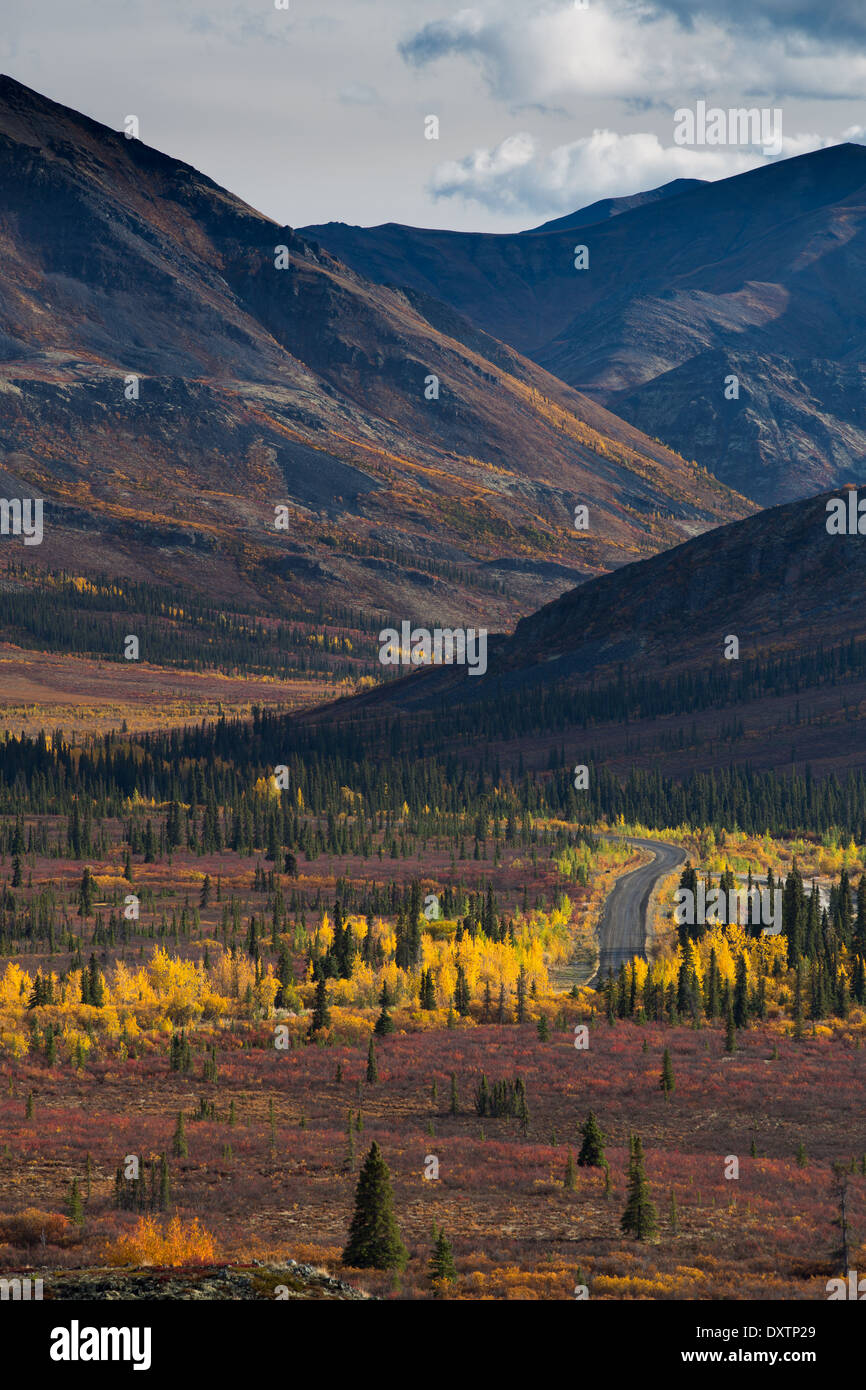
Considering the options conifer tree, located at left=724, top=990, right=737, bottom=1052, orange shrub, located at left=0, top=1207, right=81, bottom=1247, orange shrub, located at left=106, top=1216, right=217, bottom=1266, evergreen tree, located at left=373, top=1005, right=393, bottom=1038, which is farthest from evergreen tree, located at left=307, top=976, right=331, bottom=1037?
orange shrub, located at left=106, top=1216, right=217, bottom=1266

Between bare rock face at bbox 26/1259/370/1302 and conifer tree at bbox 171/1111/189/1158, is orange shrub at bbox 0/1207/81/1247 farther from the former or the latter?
bare rock face at bbox 26/1259/370/1302

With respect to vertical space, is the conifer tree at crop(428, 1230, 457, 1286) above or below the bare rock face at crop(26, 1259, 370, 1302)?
below

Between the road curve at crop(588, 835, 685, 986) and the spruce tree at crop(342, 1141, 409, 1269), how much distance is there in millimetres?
66273

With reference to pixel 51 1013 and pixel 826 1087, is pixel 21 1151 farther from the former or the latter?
pixel 826 1087

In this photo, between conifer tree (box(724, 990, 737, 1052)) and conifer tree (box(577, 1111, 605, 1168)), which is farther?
conifer tree (box(724, 990, 737, 1052))

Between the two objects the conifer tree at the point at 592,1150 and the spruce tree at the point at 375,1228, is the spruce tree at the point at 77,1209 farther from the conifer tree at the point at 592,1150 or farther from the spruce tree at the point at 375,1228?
the conifer tree at the point at 592,1150

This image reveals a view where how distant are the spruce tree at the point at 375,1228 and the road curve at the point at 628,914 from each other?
217ft

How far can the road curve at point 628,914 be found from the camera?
372 ft

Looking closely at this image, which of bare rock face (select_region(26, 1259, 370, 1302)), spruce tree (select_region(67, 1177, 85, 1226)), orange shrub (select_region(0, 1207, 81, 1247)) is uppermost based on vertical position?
bare rock face (select_region(26, 1259, 370, 1302))

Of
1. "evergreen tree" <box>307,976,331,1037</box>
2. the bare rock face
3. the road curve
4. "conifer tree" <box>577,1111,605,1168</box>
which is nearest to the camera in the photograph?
the bare rock face

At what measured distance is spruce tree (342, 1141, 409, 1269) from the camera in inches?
1442

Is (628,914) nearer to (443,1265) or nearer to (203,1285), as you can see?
(443,1265)

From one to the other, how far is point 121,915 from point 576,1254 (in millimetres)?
94428
